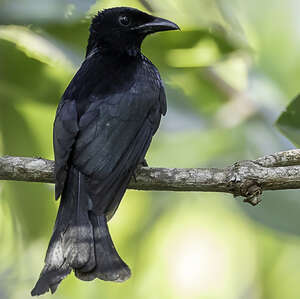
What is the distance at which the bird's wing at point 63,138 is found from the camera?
4.25 metres

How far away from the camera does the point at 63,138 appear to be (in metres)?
4.38

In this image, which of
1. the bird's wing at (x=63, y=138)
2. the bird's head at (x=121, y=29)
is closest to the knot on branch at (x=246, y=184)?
the bird's wing at (x=63, y=138)

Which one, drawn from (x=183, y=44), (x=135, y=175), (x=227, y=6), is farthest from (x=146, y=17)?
(x=135, y=175)

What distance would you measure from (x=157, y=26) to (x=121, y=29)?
0.30 meters

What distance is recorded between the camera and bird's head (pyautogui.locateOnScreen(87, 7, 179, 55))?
17.4 feet

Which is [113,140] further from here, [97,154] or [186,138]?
[186,138]

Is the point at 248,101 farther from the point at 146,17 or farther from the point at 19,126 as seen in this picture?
the point at 19,126

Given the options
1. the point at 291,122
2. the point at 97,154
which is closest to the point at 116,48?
the point at 97,154

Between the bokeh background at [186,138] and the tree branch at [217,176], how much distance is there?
876mm

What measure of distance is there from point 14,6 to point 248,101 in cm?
179

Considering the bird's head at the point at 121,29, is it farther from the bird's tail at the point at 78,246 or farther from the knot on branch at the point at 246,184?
the knot on branch at the point at 246,184

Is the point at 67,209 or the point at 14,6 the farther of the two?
the point at 14,6

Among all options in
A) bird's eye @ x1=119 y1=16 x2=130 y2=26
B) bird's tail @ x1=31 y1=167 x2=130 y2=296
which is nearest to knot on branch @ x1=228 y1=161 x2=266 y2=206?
bird's tail @ x1=31 y1=167 x2=130 y2=296

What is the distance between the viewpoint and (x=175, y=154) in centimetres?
593
